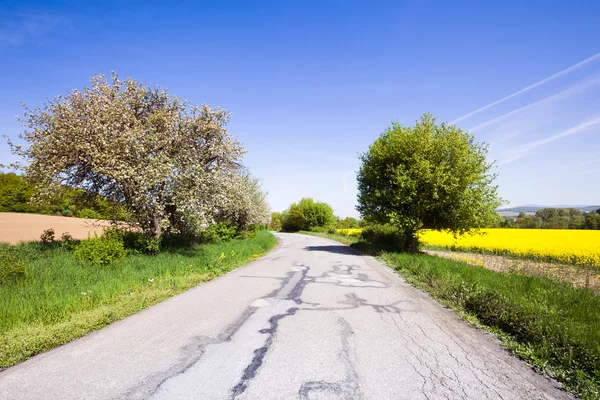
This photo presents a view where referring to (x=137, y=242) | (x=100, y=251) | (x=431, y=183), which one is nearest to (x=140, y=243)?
(x=137, y=242)

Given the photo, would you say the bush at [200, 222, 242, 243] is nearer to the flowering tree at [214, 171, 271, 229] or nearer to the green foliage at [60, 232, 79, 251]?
the flowering tree at [214, 171, 271, 229]

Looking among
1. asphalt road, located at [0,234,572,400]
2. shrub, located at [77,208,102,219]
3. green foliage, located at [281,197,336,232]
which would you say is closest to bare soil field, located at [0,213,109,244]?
shrub, located at [77,208,102,219]

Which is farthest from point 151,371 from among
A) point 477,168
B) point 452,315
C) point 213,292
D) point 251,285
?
point 477,168

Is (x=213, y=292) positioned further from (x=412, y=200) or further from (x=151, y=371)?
(x=412, y=200)

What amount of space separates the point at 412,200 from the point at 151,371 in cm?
1643

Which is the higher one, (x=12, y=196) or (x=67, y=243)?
(x=12, y=196)

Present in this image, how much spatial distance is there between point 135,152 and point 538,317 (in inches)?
521

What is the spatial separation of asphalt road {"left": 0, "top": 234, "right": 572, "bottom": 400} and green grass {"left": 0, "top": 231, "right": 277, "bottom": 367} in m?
0.37

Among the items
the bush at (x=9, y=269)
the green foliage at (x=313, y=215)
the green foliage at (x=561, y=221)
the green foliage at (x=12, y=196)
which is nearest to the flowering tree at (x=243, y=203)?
the bush at (x=9, y=269)

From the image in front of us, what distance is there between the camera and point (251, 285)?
29.4 feet

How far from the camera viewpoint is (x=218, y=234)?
2156cm

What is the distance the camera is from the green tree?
658 inches

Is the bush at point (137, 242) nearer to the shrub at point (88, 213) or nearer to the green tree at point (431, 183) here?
the shrub at point (88, 213)

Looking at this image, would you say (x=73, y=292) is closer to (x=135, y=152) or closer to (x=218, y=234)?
(x=135, y=152)
